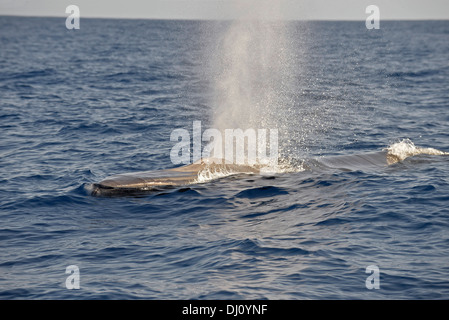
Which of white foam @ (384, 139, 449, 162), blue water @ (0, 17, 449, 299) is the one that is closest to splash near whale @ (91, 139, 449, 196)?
white foam @ (384, 139, 449, 162)

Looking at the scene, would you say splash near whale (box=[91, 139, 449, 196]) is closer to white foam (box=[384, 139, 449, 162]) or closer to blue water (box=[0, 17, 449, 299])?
white foam (box=[384, 139, 449, 162])

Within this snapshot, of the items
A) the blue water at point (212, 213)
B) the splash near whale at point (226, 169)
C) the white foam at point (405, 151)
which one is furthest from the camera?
the white foam at point (405, 151)

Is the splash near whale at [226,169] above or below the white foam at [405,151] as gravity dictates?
below

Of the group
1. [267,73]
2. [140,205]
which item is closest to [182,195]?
[140,205]

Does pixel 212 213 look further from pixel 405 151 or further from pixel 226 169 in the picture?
pixel 405 151

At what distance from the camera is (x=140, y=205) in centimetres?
1723

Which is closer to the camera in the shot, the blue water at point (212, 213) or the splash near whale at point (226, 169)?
the blue water at point (212, 213)

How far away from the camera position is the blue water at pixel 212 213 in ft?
39.9

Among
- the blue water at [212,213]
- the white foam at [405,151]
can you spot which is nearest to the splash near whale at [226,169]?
the white foam at [405,151]

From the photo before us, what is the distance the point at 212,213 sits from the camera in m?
16.7

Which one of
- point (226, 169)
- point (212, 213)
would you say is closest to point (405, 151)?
point (226, 169)

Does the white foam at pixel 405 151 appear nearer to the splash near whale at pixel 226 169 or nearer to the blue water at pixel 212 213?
the splash near whale at pixel 226 169

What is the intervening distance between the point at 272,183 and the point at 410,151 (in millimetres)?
7852
